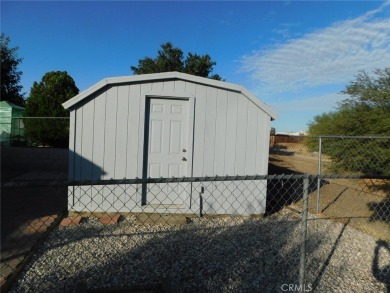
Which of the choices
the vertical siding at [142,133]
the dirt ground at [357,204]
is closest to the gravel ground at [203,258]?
the dirt ground at [357,204]

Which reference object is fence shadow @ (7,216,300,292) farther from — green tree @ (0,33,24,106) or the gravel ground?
green tree @ (0,33,24,106)

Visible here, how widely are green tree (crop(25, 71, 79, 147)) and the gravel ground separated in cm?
790

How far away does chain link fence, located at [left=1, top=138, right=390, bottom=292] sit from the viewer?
11.0 ft

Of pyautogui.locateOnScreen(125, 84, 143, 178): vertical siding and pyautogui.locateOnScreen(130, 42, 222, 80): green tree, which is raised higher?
pyautogui.locateOnScreen(130, 42, 222, 80): green tree

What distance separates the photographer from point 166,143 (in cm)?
629

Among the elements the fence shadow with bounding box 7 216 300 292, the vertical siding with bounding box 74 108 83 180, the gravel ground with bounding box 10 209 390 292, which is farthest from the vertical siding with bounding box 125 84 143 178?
the fence shadow with bounding box 7 216 300 292

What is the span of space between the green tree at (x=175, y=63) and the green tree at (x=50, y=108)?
28.7 ft

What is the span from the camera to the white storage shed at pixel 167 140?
601 cm

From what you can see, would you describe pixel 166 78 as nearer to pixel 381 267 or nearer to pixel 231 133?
pixel 231 133

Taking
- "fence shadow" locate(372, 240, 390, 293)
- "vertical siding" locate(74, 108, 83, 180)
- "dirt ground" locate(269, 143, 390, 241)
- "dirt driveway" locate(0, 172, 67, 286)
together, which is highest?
"vertical siding" locate(74, 108, 83, 180)

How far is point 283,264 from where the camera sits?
401cm

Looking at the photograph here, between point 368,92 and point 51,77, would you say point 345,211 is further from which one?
point 51,77

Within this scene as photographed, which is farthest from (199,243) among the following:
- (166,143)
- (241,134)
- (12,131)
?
(12,131)

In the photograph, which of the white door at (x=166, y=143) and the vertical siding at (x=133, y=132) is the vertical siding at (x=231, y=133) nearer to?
the white door at (x=166, y=143)
